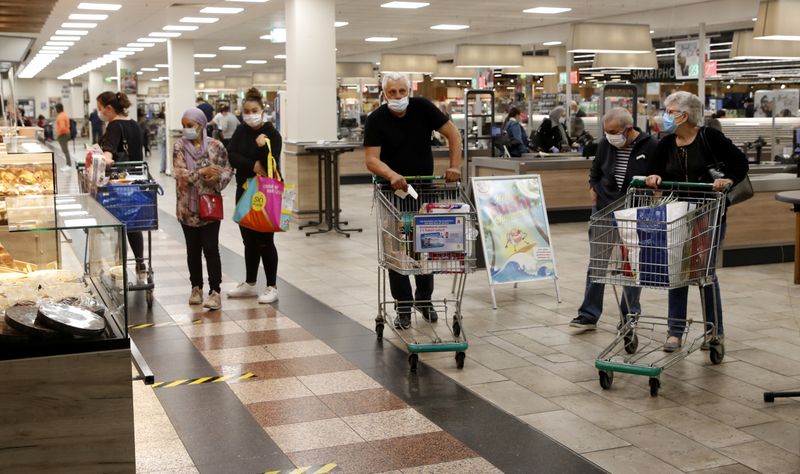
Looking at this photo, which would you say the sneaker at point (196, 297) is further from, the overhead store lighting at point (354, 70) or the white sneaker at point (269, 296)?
the overhead store lighting at point (354, 70)

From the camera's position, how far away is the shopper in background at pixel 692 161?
5191mm

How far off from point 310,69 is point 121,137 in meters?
5.08

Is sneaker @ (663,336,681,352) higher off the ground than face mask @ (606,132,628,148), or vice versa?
face mask @ (606,132,628,148)

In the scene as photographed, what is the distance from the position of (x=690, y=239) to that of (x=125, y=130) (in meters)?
5.13

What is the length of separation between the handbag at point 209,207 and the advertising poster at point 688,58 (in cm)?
1544

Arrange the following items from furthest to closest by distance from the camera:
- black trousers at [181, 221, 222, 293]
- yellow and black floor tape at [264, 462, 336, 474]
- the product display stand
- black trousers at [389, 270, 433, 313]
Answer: the product display stand → black trousers at [181, 221, 222, 293] → black trousers at [389, 270, 433, 313] → yellow and black floor tape at [264, 462, 336, 474]

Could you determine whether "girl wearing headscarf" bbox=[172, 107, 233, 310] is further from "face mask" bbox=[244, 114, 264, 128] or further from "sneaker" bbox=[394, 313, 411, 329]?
"sneaker" bbox=[394, 313, 411, 329]

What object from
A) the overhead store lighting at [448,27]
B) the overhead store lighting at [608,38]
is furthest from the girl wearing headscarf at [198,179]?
the overhead store lighting at [448,27]

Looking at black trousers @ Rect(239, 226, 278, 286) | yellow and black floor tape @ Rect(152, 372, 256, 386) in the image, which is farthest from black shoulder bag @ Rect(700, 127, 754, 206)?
black trousers @ Rect(239, 226, 278, 286)

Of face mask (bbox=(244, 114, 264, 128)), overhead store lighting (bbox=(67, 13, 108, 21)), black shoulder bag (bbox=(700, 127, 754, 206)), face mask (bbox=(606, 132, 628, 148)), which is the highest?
overhead store lighting (bbox=(67, 13, 108, 21))

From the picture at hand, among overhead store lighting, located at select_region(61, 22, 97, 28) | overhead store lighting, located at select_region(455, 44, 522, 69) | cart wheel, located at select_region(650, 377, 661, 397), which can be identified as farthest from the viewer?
overhead store lighting, located at select_region(61, 22, 97, 28)

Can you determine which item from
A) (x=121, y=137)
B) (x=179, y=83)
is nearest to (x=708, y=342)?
(x=121, y=137)

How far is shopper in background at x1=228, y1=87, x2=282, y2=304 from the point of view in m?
7.16

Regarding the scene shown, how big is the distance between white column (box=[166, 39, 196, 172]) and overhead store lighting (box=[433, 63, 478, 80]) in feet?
23.0
